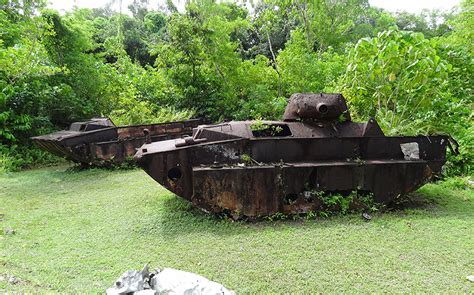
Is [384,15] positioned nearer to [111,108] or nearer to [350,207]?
[111,108]

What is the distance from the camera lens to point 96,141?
7.76 metres

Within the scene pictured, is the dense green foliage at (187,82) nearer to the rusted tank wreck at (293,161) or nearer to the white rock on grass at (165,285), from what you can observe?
the rusted tank wreck at (293,161)

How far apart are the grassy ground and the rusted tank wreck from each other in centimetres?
38

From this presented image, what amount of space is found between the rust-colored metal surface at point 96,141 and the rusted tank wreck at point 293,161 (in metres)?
3.14

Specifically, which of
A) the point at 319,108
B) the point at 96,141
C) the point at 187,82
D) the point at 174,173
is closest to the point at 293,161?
the point at 319,108

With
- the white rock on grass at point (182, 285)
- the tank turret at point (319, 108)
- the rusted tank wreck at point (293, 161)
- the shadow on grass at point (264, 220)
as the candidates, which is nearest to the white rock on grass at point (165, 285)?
the white rock on grass at point (182, 285)

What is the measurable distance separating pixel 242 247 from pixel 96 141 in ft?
18.8

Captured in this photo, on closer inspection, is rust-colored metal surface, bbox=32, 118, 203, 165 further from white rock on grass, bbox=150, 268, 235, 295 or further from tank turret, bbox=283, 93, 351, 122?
white rock on grass, bbox=150, 268, 235, 295

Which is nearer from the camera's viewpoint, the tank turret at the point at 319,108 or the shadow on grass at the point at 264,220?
the shadow on grass at the point at 264,220

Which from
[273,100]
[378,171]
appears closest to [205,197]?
[378,171]

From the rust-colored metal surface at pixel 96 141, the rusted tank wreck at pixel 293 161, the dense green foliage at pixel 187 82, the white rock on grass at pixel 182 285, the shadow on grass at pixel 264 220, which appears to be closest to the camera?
the white rock on grass at pixel 182 285

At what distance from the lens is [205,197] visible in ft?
14.0

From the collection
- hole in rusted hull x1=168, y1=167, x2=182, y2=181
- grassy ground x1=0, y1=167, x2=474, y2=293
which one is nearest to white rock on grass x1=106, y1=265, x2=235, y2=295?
grassy ground x1=0, y1=167, x2=474, y2=293

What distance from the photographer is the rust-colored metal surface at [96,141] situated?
7375mm
